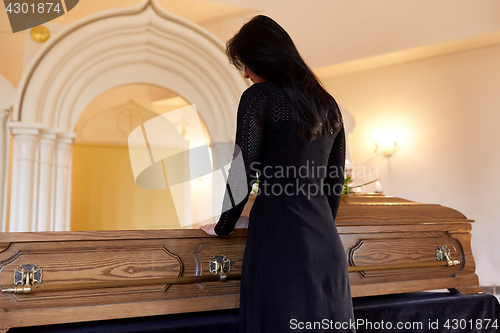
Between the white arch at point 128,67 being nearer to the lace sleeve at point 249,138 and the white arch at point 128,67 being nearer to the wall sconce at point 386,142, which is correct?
the wall sconce at point 386,142

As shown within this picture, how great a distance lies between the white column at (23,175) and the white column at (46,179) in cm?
8

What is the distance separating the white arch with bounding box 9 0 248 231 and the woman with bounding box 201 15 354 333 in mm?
2983

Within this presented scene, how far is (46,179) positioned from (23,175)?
0.68 feet

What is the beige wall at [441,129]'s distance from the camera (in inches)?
190

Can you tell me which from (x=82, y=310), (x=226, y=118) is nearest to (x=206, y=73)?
(x=226, y=118)

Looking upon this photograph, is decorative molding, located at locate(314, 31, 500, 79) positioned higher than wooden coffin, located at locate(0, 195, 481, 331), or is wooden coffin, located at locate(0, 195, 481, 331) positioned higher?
decorative molding, located at locate(314, 31, 500, 79)

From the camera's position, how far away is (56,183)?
13.1 feet

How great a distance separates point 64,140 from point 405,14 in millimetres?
4061

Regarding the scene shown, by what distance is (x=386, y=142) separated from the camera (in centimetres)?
544

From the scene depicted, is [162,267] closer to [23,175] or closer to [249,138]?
[249,138]

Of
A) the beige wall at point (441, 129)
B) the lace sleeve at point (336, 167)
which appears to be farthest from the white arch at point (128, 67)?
the lace sleeve at point (336, 167)

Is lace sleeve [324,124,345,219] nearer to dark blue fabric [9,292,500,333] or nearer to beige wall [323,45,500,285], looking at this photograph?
dark blue fabric [9,292,500,333]

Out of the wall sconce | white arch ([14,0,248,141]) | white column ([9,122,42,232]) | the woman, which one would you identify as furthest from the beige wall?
the woman

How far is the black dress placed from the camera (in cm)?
125
